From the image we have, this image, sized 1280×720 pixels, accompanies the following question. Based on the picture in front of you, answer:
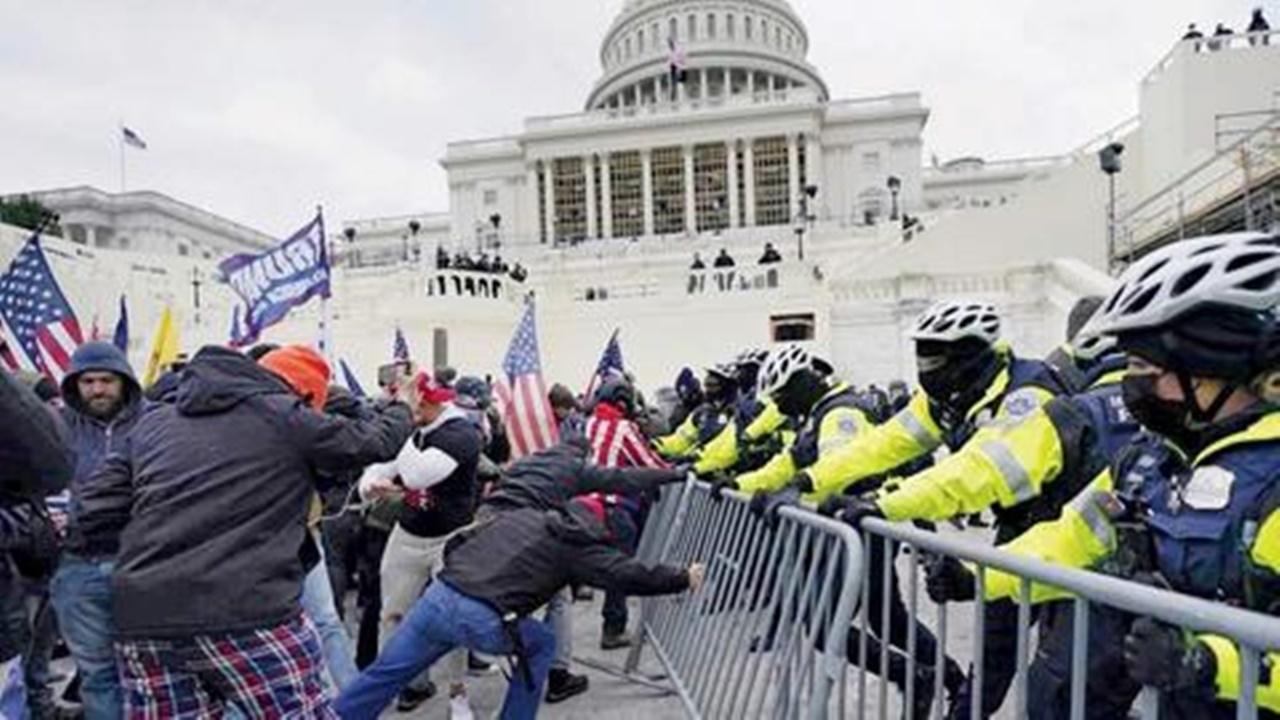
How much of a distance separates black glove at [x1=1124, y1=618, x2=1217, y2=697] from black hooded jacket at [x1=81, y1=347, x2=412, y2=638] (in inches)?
95.0

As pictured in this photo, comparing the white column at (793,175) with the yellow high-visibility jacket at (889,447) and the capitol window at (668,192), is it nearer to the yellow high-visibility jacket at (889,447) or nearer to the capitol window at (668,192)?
the capitol window at (668,192)

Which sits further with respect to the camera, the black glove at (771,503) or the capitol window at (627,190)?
the capitol window at (627,190)

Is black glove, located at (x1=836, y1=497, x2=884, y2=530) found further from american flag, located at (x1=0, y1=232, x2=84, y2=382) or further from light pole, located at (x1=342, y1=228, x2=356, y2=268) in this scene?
light pole, located at (x1=342, y1=228, x2=356, y2=268)

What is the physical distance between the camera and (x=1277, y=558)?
1802 millimetres

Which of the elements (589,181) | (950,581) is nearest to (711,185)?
(589,181)

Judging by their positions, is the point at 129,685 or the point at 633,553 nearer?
the point at 129,685

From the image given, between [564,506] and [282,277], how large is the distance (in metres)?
6.74

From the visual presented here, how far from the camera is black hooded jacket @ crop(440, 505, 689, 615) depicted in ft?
12.9

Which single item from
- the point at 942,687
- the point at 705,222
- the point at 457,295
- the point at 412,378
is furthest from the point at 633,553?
the point at 705,222

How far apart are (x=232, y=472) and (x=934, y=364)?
244 centimetres

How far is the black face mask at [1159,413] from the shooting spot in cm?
210

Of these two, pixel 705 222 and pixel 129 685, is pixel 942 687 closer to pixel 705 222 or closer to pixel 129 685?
pixel 129 685

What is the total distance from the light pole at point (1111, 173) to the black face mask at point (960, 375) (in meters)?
22.0

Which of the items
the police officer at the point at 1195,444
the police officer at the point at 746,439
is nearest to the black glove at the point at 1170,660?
the police officer at the point at 1195,444
